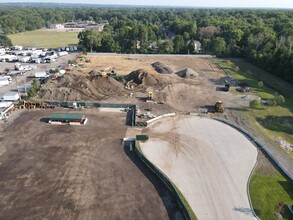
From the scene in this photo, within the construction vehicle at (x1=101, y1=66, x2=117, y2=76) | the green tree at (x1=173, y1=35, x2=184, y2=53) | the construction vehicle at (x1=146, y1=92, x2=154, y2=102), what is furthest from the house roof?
the green tree at (x1=173, y1=35, x2=184, y2=53)

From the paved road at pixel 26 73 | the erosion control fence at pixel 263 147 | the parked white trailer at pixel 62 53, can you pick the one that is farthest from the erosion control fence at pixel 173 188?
the parked white trailer at pixel 62 53

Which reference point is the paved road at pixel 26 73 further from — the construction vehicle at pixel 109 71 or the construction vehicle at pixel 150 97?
the construction vehicle at pixel 150 97

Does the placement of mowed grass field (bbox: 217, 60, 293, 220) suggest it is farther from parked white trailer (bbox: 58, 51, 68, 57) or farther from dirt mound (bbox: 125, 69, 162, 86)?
parked white trailer (bbox: 58, 51, 68, 57)

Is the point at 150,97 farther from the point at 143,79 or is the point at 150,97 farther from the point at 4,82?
the point at 4,82

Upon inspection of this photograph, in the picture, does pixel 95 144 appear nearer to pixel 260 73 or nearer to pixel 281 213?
pixel 281 213

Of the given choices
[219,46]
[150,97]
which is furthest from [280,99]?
[219,46]

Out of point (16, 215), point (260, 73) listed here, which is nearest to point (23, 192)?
point (16, 215)

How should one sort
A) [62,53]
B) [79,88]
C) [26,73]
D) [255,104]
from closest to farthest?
[255,104]
[79,88]
[26,73]
[62,53]
